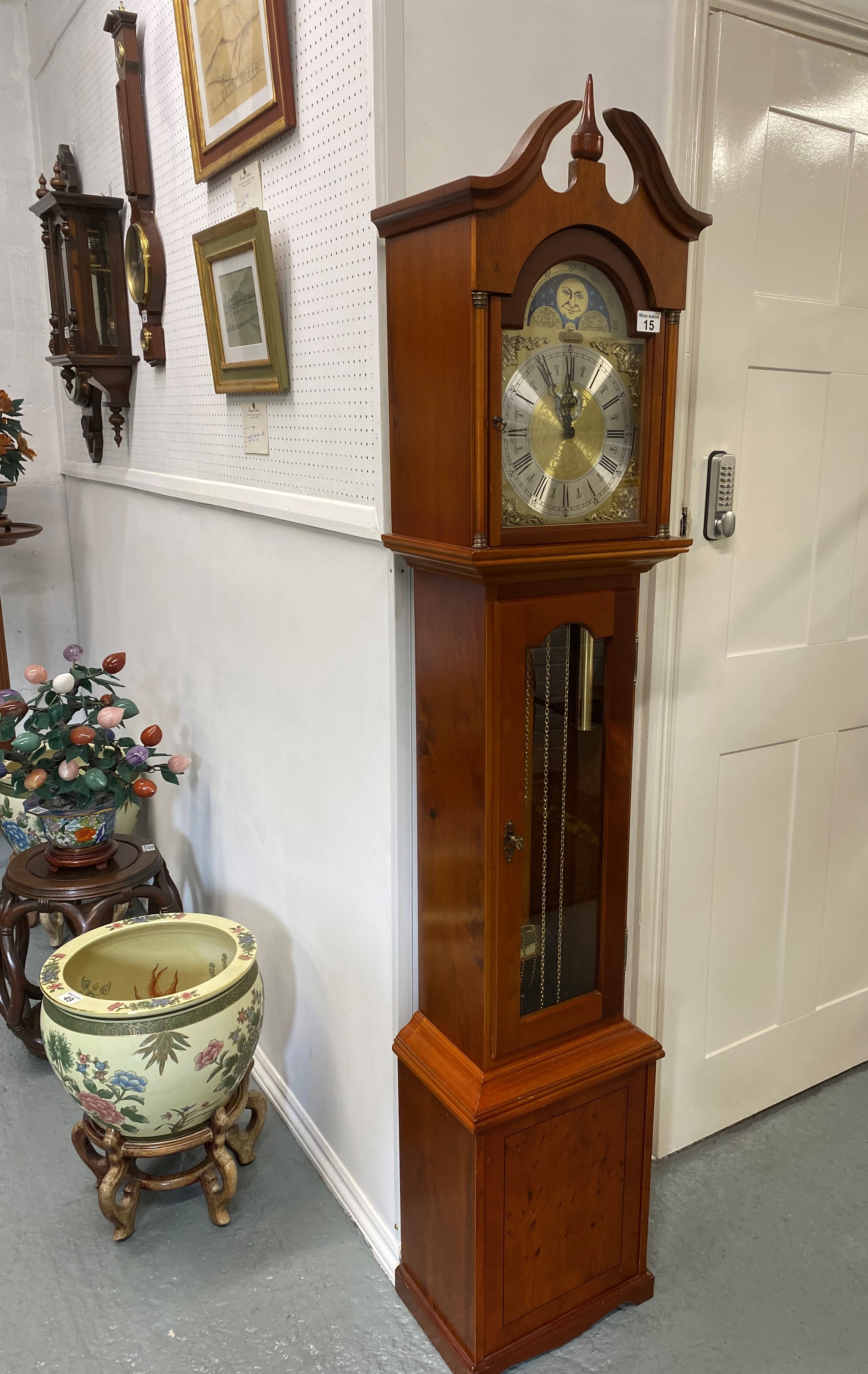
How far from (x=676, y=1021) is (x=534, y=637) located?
3.24 ft

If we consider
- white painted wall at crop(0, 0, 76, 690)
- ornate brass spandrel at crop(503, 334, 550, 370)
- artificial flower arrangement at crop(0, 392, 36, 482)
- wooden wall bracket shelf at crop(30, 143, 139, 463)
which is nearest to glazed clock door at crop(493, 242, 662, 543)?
ornate brass spandrel at crop(503, 334, 550, 370)

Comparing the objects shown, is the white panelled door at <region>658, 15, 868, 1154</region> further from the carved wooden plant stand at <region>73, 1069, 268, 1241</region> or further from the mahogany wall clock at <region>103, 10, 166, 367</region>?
the mahogany wall clock at <region>103, 10, 166, 367</region>

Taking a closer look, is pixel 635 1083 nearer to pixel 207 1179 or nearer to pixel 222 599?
pixel 207 1179

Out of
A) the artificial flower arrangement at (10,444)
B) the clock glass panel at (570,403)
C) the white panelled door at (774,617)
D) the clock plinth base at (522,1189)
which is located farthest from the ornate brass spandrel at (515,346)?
the artificial flower arrangement at (10,444)

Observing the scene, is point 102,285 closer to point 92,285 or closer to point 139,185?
point 92,285

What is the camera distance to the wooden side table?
7.21 ft

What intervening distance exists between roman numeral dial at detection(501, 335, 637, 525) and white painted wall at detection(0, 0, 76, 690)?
2.86 m

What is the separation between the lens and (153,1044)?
1.63 metres

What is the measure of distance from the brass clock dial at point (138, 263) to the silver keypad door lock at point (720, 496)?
4.66 ft

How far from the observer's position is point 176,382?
237 cm

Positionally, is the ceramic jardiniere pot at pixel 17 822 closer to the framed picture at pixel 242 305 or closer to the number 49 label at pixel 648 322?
the framed picture at pixel 242 305

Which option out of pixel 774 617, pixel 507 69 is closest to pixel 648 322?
pixel 507 69

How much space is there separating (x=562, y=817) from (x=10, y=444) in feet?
7.67

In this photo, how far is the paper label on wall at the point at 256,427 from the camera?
1870 mm
